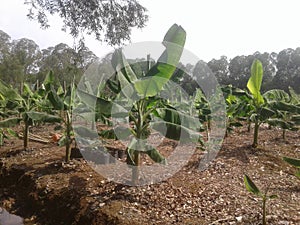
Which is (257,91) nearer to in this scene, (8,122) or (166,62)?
(166,62)

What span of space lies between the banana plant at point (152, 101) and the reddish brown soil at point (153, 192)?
0.41 metres

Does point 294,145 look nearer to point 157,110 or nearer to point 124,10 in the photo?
point 157,110

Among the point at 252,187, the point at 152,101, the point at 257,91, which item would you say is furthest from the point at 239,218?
the point at 257,91

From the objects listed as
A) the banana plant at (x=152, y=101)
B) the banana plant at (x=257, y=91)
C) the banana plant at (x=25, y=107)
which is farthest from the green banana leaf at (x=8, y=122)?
the banana plant at (x=257, y=91)

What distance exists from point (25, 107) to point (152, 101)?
102 inches

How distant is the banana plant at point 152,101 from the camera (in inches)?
104

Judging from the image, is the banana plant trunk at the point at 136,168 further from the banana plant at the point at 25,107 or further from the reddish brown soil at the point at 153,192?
the banana plant at the point at 25,107

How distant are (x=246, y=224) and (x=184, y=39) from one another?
1.69m

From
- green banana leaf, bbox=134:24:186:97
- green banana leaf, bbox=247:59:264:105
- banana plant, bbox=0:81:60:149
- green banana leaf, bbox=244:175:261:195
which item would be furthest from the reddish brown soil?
green banana leaf, bbox=134:24:186:97

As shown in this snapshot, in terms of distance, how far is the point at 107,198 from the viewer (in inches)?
115

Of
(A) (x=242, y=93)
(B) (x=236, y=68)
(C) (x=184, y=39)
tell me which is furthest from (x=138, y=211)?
(B) (x=236, y=68)

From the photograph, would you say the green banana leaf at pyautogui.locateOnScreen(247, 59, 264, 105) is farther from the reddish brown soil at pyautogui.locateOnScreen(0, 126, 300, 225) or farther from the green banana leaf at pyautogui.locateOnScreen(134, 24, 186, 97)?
the green banana leaf at pyautogui.locateOnScreen(134, 24, 186, 97)

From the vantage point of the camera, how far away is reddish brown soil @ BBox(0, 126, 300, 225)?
2.60m

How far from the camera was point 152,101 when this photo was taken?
10.0ft
